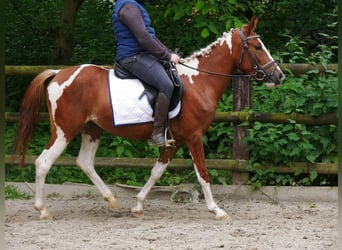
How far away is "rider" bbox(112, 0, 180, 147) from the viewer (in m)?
5.36

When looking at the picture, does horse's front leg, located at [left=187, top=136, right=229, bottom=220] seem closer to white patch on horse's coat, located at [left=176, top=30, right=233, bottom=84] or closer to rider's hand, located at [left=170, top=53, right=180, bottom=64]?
white patch on horse's coat, located at [left=176, top=30, right=233, bottom=84]

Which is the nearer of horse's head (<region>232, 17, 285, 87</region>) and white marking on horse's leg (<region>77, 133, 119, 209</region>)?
horse's head (<region>232, 17, 285, 87</region>)

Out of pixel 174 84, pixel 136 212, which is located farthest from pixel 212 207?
pixel 174 84

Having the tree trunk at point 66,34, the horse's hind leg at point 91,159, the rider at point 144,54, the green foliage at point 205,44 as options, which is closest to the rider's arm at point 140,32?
the rider at point 144,54

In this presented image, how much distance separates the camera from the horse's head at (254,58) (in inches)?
224

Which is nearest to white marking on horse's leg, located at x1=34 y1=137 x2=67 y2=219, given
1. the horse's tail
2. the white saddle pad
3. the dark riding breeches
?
the horse's tail

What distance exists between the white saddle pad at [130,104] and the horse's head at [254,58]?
2.59ft

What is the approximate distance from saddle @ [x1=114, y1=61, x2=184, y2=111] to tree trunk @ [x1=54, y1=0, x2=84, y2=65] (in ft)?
11.8

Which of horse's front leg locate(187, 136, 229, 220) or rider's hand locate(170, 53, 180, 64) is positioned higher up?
rider's hand locate(170, 53, 180, 64)

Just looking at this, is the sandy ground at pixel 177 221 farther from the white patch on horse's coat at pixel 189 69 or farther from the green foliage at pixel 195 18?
the green foliage at pixel 195 18

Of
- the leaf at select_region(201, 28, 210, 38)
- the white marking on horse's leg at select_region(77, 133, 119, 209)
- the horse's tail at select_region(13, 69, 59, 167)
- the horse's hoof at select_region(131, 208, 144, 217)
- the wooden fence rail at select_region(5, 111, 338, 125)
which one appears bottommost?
the horse's hoof at select_region(131, 208, 144, 217)

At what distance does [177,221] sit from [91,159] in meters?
1.10

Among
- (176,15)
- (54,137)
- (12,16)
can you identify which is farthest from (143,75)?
(12,16)

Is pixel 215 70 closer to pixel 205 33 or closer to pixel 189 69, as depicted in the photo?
pixel 189 69
